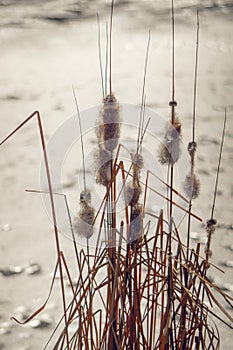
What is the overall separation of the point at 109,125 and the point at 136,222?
0.30 feet

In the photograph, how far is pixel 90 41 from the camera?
98.4 inches

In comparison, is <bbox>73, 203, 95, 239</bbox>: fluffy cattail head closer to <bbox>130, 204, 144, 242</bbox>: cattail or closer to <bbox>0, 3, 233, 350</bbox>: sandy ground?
<bbox>130, 204, 144, 242</bbox>: cattail

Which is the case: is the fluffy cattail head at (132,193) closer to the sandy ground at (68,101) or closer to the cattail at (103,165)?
the cattail at (103,165)

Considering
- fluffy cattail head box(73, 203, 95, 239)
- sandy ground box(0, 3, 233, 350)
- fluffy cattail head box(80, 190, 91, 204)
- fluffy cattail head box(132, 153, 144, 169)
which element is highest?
sandy ground box(0, 3, 233, 350)

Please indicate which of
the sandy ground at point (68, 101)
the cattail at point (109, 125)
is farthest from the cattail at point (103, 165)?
the sandy ground at point (68, 101)

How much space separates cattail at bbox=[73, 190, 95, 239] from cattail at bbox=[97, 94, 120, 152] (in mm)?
48

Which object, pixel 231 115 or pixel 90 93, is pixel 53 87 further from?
pixel 231 115

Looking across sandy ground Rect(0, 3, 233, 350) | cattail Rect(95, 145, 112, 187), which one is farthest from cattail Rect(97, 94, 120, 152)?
sandy ground Rect(0, 3, 233, 350)

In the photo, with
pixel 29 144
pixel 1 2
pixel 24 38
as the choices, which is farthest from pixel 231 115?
pixel 1 2

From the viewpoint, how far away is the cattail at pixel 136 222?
0.60m

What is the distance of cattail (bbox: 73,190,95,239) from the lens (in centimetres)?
59

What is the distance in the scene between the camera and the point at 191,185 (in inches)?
24.5

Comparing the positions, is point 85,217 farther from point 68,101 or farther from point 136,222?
point 68,101

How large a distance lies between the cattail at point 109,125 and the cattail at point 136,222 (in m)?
0.06
